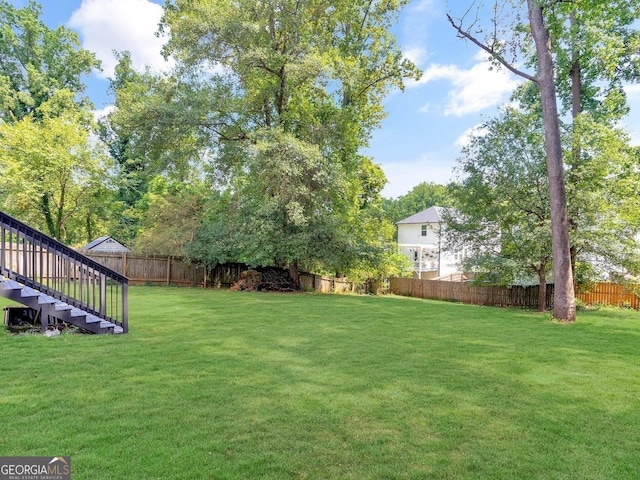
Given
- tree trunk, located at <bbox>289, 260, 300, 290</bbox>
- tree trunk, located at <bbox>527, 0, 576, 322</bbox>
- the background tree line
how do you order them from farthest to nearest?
tree trunk, located at <bbox>289, 260, 300, 290</bbox> → the background tree line → tree trunk, located at <bbox>527, 0, 576, 322</bbox>

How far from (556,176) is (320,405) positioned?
8.87m

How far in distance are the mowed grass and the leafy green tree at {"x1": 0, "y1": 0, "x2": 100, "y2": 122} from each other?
2304cm

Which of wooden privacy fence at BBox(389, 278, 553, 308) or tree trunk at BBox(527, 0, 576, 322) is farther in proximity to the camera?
wooden privacy fence at BBox(389, 278, 553, 308)

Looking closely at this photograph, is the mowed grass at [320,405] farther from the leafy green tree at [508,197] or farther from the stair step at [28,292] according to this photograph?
the leafy green tree at [508,197]

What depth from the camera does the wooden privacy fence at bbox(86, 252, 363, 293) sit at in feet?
54.9

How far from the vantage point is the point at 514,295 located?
46.5 ft

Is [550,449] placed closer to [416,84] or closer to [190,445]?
[190,445]

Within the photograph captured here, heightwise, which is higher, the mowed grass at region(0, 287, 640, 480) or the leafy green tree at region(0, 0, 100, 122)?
the leafy green tree at region(0, 0, 100, 122)

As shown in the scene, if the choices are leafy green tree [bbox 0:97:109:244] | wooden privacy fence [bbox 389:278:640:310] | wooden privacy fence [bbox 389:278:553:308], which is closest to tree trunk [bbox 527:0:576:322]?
wooden privacy fence [bbox 389:278:640:310]

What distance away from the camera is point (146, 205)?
24312 millimetres

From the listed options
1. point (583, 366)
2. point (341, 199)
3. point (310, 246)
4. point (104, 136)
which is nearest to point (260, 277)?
point (310, 246)

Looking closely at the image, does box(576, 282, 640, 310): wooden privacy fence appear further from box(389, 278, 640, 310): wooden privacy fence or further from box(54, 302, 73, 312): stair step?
box(54, 302, 73, 312): stair step

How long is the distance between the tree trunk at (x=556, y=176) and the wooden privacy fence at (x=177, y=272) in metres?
10.1

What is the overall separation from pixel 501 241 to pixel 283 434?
39.0 ft
